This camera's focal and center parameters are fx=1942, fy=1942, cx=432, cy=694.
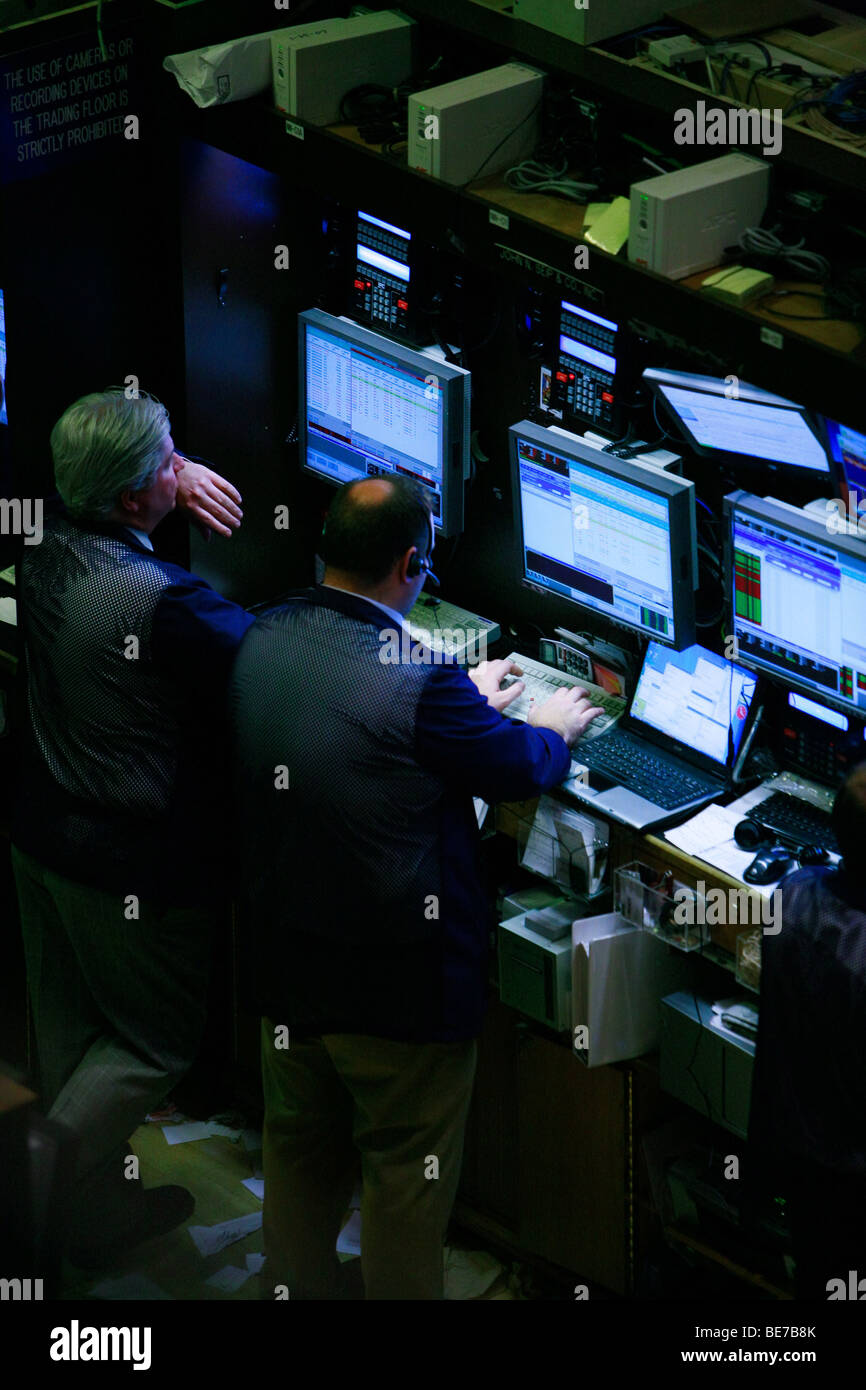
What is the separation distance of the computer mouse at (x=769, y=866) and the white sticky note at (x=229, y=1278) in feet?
4.73

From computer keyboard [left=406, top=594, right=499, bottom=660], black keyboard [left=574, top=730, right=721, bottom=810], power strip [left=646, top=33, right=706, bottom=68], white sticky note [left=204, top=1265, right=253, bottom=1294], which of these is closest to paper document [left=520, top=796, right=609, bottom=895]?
black keyboard [left=574, top=730, right=721, bottom=810]

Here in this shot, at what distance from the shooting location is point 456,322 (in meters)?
4.32

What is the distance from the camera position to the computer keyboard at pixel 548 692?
4098mm

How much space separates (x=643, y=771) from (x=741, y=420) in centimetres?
74

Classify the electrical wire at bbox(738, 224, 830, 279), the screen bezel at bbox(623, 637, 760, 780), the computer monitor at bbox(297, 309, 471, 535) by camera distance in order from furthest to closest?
1. the computer monitor at bbox(297, 309, 471, 535)
2. the screen bezel at bbox(623, 637, 760, 780)
3. the electrical wire at bbox(738, 224, 830, 279)

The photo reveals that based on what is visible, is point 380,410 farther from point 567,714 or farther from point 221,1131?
point 221,1131

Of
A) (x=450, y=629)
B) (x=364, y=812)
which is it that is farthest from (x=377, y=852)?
(x=450, y=629)

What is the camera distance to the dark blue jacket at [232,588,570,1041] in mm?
3283

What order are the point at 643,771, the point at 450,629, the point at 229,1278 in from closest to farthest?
the point at 643,771
the point at 229,1278
the point at 450,629

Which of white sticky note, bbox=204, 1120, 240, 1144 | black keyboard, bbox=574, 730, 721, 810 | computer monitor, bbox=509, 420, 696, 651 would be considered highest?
computer monitor, bbox=509, 420, 696, 651

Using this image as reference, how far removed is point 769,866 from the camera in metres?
3.57

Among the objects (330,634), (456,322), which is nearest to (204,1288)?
(330,634)

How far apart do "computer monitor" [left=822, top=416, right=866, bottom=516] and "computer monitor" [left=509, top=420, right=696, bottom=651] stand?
34 cm

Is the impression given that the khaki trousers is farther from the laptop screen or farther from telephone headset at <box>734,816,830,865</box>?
the laptop screen
